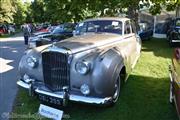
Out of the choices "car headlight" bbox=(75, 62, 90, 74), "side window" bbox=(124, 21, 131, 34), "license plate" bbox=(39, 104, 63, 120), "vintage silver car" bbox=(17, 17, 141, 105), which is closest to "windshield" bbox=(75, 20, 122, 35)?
"side window" bbox=(124, 21, 131, 34)

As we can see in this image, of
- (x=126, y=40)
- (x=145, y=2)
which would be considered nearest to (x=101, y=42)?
(x=126, y=40)

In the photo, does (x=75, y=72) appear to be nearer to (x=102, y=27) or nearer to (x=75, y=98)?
(x=75, y=98)

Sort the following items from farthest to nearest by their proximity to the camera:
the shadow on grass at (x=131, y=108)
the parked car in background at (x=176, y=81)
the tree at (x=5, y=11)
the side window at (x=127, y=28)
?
the tree at (x=5, y=11)
the side window at (x=127, y=28)
the shadow on grass at (x=131, y=108)
the parked car in background at (x=176, y=81)

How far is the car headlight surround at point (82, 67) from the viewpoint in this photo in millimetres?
5508

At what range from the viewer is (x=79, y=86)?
5.61 m

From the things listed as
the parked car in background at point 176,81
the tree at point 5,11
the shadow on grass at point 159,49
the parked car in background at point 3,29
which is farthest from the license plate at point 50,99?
the parked car in background at point 3,29

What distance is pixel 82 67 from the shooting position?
5566 millimetres

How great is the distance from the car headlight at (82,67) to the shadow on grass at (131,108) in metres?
1.01

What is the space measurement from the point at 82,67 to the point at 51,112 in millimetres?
1072

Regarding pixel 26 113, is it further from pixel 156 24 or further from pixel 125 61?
pixel 156 24

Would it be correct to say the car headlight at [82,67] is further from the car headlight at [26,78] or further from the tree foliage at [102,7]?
the tree foliage at [102,7]

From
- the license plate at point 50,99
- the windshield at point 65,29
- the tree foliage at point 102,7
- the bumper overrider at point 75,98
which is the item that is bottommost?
the license plate at point 50,99

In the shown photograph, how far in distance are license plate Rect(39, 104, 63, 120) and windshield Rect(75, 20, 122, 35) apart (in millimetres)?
3105

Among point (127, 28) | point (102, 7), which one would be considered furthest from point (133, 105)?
point (102, 7)
